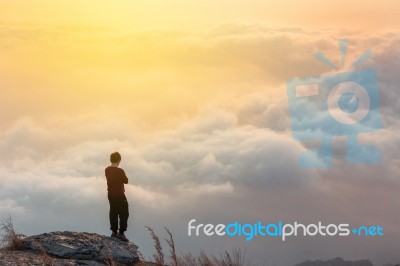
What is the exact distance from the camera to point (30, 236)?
14.7m

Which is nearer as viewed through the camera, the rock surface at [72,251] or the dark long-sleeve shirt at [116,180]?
the rock surface at [72,251]

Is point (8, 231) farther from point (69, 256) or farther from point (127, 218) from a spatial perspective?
point (127, 218)

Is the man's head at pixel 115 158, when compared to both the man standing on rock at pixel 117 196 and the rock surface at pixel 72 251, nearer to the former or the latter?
the man standing on rock at pixel 117 196

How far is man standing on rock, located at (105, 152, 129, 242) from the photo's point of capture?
52.9 feet

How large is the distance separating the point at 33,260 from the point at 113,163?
403 cm

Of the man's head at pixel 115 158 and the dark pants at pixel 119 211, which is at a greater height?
the man's head at pixel 115 158

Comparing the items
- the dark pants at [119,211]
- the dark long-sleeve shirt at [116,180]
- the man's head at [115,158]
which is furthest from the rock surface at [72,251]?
the man's head at [115,158]

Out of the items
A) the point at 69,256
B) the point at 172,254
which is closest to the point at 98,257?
the point at 69,256

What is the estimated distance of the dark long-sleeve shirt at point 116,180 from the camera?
1611cm

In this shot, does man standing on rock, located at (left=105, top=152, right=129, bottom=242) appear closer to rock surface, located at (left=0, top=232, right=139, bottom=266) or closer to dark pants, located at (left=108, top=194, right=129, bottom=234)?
dark pants, located at (left=108, top=194, right=129, bottom=234)

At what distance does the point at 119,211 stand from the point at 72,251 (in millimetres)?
2436

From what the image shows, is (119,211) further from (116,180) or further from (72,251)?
(72,251)

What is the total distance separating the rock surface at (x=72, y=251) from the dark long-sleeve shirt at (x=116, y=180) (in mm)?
1429

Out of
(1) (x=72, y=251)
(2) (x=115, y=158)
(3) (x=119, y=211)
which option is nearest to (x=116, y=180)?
(2) (x=115, y=158)
